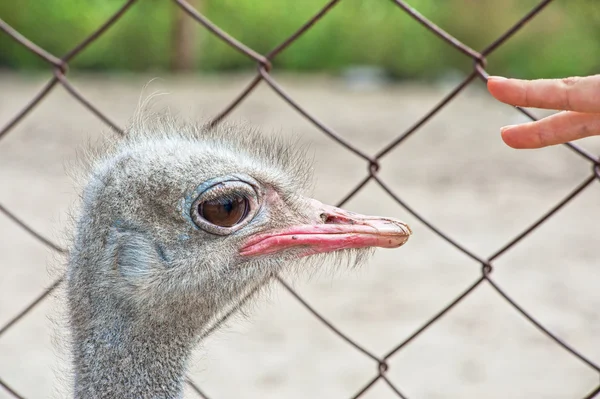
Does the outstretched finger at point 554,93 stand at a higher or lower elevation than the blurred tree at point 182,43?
lower

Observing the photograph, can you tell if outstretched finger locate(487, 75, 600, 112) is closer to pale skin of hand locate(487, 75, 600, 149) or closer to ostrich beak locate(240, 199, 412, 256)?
pale skin of hand locate(487, 75, 600, 149)

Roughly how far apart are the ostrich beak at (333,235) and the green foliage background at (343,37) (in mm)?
10383

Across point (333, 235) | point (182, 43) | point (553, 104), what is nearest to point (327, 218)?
point (333, 235)

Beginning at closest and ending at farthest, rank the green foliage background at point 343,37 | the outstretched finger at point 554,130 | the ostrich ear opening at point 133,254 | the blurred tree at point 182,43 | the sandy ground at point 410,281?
the outstretched finger at point 554,130 → the ostrich ear opening at point 133,254 → the sandy ground at point 410,281 → the blurred tree at point 182,43 → the green foliage background at point 343,37

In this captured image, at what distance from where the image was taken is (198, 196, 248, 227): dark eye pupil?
1.58 m

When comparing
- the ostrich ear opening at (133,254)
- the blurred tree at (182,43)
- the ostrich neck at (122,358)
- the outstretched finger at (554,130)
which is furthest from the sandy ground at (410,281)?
the blurred tree at (182,43)

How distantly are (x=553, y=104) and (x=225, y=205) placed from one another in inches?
22.2

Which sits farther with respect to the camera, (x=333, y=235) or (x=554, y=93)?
(x=333, y=235)

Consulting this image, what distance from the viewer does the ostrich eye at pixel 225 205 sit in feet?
5.18

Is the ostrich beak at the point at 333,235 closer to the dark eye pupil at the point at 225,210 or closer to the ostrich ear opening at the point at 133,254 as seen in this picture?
the dark eye pupil at the point at 225,210

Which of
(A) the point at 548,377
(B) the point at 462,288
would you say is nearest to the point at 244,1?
(B) the point at 462,288

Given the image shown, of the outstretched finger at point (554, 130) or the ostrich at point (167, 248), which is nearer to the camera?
the outstretched finger at point (554, 130)

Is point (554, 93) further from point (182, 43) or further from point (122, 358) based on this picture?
point (182, 43)

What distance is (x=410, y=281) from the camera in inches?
184
